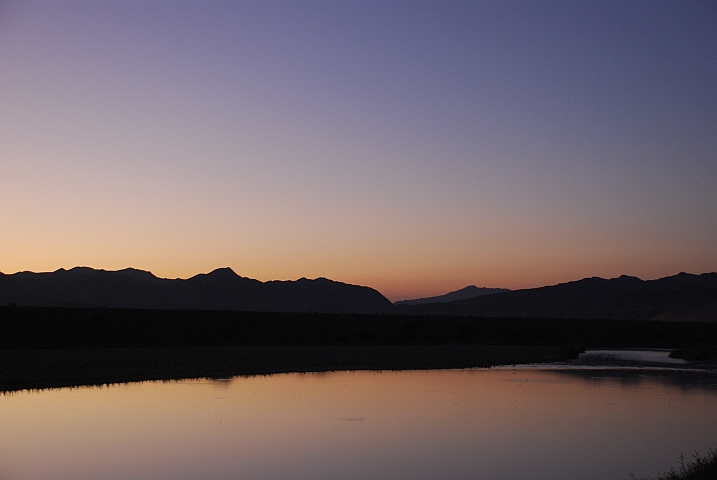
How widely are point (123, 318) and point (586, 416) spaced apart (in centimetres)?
4038

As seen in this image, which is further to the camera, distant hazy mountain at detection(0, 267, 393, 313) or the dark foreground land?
distant hazy mountain at detection(0, 267, 393, 313)

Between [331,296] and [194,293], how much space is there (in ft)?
93.6

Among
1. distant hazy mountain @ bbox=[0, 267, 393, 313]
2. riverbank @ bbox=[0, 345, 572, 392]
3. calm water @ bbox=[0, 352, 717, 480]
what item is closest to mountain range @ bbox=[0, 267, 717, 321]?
distant hazy mountain @ bbox=[0, 267, 393, 313]

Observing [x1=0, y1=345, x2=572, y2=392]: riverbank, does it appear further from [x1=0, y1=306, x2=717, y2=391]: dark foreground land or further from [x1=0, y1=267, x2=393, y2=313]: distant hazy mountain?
[x1=0, y1=267, x2=393, y2=313]: distant hazy mountain

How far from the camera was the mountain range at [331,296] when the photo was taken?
419ft

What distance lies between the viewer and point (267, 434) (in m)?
16.4

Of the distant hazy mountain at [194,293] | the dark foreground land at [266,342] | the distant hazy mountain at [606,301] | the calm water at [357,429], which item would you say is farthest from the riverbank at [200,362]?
the distant hazy mountain at [194,293]

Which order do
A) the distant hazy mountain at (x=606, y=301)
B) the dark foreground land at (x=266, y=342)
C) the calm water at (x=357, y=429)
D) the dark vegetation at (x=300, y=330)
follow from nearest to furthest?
1. the calm water at (x=357, y=429)
2. the dark foreground land at (x=266, y=342)
3. the dark vegetation at (x=300, y=330)
4. the distant hazy mountain at (x=606, y=301)

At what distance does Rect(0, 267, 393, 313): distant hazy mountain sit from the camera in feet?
433

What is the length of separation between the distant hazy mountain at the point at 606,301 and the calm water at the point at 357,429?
100 m

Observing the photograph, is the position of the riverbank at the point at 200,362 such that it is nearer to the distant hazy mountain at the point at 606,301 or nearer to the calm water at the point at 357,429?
the calm water at the point at 357,429

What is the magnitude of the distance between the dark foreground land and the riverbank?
5 cm

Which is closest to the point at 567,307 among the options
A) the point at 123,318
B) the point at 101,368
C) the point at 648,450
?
the point at 123,318

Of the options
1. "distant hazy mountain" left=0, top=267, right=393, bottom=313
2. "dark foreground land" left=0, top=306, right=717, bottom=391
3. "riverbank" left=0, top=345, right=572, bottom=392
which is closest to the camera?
"riverbank" left=0, top=345, right=572, bottom=392
